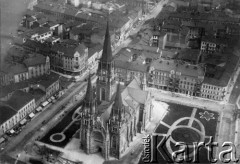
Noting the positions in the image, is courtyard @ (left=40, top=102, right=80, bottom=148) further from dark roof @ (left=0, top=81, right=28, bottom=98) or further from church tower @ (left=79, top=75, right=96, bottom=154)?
dark roof @ (left=0, top=81, right=28, bottom=98)

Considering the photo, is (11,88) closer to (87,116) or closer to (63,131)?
(63,131)

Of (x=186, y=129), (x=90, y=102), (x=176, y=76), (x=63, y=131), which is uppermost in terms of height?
(x=90, y=102)

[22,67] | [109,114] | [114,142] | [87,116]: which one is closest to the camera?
[87,116]

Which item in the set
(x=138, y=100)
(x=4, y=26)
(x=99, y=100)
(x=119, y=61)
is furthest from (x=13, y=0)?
(x=119, y=61)

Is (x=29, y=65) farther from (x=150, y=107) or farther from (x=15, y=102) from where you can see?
(x=150, y=107)

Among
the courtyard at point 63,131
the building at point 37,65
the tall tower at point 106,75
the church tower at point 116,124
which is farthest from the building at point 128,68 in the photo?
the church tower at point 116,124

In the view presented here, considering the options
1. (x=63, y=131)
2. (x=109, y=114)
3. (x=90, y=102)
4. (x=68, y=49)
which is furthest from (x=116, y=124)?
(x=68, y=49)
